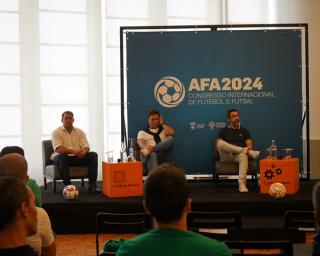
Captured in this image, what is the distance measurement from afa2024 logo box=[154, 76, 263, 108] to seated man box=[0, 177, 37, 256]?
17.8 feet

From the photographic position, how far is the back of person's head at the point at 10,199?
176 centimetres

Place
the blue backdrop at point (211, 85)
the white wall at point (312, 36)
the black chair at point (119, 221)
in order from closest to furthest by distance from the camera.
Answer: the black chair at point (119, 221), the blue backdrop at point (211, 85), the white wall at point (312, 36)

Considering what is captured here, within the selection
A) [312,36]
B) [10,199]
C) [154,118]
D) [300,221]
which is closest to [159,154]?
[154,118]

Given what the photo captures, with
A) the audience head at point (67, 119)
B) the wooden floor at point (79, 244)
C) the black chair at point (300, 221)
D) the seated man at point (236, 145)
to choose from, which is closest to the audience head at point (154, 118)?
the seated man at point (236, 145)

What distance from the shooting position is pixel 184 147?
7215 millimetres

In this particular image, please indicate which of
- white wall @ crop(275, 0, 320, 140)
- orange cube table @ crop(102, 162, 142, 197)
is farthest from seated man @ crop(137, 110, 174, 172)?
white wall @ crop(275, 0, 320, 140)

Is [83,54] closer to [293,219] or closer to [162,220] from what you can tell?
[293,219]

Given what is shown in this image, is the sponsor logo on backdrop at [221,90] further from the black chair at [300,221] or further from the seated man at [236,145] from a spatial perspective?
the black chair at [300,221]

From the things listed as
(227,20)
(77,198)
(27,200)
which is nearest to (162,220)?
(27,200)

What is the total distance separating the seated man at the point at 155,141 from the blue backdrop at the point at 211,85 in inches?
12.0

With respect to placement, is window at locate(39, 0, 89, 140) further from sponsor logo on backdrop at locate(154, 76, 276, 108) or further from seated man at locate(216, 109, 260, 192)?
seated man at locate(216, 109, 260, 192)

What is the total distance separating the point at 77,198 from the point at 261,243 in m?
3.87

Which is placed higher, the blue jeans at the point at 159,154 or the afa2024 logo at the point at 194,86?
the afa2024 logo at the point at 194,86

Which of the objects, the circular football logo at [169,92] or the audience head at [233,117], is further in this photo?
the circular football logo at [169,92]
